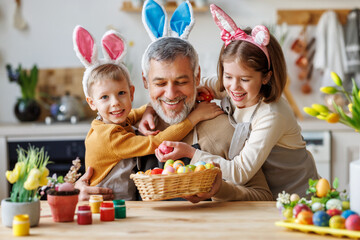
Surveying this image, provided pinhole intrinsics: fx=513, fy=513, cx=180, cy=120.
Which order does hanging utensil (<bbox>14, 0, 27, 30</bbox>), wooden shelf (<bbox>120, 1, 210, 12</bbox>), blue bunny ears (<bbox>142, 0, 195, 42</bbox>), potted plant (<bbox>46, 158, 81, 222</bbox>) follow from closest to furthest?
potted plant (<bbox>46, 158, 81, 222</bbox>), blue bunny ears (<bbox>142, 0, 195, 42</bbox>), wooden shelf (<bbox>120, 1, 210, 12</bbox>), hanging utensil (<bbox>14, 0, 27, 30</bbox>)

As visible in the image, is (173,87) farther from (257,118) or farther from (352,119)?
(352,119)

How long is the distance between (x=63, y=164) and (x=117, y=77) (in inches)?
82.3

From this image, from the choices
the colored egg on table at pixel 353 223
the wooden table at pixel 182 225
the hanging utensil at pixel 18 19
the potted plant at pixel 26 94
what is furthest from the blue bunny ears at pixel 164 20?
the hanging utensil at pixel 18 19

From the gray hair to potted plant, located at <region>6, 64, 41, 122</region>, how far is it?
8.05 feet

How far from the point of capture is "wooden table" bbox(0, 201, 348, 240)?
1335 mm

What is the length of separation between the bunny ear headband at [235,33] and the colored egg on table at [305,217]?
0.85m

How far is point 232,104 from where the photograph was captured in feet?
7.36

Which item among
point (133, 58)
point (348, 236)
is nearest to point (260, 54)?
point (348, 236)

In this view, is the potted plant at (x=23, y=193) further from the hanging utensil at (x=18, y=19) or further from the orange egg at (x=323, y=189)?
the hanging utensil at (x=18, y=19)

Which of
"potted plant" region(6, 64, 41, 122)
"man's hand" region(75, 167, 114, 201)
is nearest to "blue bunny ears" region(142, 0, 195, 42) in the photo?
"man's hand" region(75, 167, 114, 201)

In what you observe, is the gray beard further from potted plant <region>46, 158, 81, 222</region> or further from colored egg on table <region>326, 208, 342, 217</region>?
colored egg on table <region>326, 208, 342, 217</region>

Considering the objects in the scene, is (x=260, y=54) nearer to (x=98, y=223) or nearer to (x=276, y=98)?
(x=276, y=98)

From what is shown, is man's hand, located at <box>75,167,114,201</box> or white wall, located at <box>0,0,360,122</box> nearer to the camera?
man's hand, located at <box>75,167,114,201</box>

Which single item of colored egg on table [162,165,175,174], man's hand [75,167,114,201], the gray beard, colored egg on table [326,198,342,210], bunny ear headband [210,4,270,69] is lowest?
man's hand [75,167,114,201]
